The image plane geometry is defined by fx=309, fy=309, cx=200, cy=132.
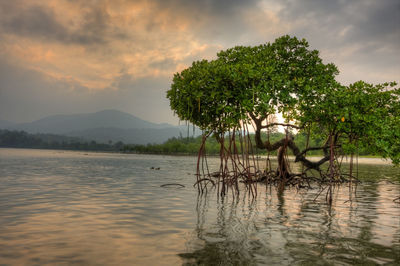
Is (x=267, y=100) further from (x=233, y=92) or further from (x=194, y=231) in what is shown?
(x=194, y=231)

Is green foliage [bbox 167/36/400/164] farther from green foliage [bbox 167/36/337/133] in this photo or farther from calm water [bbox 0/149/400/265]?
calm water [bbox 0/149/400/265]

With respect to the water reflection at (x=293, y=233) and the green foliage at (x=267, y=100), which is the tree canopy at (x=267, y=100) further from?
the water reflection at (x=293, y=233)

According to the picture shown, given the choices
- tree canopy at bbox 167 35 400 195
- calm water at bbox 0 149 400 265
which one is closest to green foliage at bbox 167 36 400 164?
tree canopy at bbox 167 35 400 195

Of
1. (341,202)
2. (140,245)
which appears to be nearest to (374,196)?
(341,202)

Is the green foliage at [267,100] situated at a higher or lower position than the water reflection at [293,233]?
higher

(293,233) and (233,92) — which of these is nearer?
(293,233)

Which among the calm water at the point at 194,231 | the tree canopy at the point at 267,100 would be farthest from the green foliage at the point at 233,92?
the calm water at the point at 194,231

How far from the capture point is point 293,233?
9.79 m

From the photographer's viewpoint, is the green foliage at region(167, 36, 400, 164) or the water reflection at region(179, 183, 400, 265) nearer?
the water reflection at region(179, 183, 400, 265)

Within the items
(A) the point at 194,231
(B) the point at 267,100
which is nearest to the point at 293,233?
(A) the point at 194,231

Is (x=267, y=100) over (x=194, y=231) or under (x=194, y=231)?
over

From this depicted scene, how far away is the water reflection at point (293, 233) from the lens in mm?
7539

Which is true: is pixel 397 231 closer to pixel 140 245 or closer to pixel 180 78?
pixel 140 245

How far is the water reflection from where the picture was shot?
7539 mm
